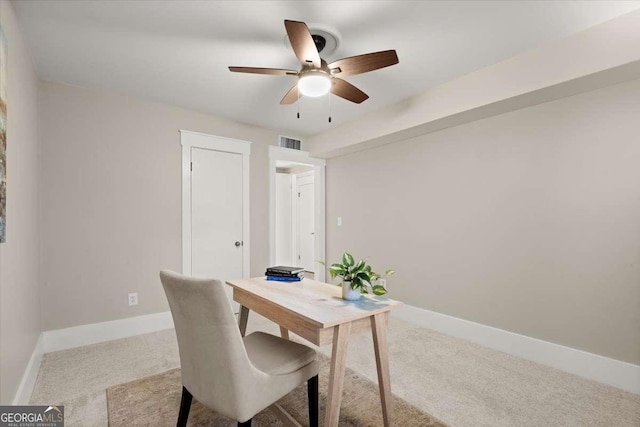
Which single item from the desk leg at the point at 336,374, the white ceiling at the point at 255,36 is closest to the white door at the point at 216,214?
the white ceiling at the point at 255,36

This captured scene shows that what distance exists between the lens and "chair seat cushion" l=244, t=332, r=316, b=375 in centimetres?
145

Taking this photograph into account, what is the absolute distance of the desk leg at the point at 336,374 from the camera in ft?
4.62

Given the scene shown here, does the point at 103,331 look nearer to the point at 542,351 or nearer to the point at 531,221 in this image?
the point at 542,351


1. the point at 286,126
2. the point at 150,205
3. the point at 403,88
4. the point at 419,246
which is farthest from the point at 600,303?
the point at 150,205

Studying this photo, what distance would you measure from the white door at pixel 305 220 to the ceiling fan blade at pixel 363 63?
3848 mm

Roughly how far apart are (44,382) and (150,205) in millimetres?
1704

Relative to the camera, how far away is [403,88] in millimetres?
2945

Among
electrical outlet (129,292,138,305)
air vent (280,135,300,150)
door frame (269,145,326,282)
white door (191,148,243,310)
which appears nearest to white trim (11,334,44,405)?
electrical outlet (129,292,138,305)

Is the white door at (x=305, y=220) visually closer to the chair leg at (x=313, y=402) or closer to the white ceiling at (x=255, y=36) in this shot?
the white ceiling at (x=255, y=36)

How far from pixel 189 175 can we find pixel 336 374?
2.88 m

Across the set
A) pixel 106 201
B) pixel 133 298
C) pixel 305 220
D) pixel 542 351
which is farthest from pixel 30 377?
pixel 305 220

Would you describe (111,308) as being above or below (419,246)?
below

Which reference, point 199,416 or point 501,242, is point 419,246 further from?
point 199,416

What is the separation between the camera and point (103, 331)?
117 inches
